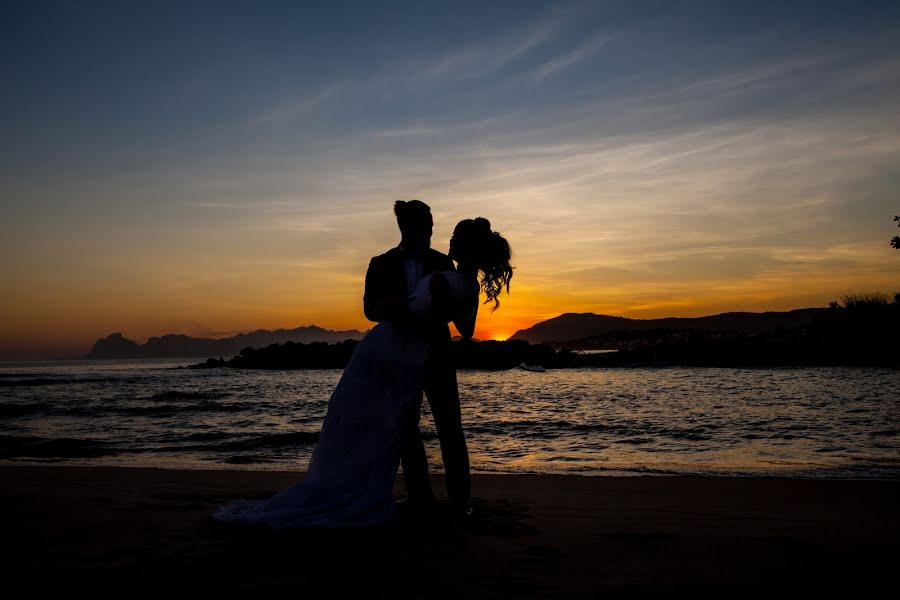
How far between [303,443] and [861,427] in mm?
10057

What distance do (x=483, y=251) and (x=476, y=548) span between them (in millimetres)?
1884

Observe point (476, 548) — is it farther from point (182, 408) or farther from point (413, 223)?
point (182, 408)

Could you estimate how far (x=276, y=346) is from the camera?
5022cm

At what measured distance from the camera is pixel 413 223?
4031 millimetres

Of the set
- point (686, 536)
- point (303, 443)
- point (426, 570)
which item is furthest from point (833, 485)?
point (303, 443)

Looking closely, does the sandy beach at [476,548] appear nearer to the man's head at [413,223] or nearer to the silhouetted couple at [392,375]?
the silhouetted couple at [392,375]

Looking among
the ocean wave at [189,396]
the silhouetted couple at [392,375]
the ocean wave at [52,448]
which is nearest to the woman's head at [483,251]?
the silhouetted couple at [392,375]

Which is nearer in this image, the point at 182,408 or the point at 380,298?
the point at 380,298

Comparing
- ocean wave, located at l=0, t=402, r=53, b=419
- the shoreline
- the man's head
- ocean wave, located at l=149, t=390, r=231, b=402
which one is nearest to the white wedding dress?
the man's head

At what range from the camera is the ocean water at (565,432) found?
8570 millimetres

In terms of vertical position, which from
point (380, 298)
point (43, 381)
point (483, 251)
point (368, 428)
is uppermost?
point (483, 251)

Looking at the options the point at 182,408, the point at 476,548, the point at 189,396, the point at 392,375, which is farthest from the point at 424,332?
the point at 189,396

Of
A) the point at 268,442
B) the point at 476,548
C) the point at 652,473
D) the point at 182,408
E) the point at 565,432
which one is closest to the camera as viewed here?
the point at 476,548

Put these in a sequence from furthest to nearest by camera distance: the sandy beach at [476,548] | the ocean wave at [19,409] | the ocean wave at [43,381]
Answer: the ocean wave at [43,381], the ocean wave at [19,409], the sandy beach at [476,548]
